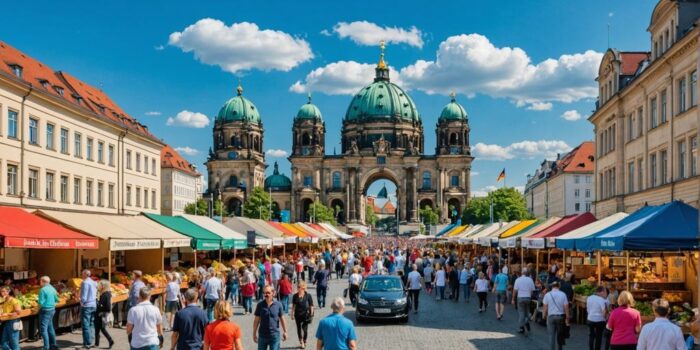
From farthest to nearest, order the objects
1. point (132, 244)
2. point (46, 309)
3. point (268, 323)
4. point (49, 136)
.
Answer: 1. point (49, 136)
2. point (132, 244)
3. point (46, 309)
4. point (268, 323)

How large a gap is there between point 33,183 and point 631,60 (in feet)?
97.2

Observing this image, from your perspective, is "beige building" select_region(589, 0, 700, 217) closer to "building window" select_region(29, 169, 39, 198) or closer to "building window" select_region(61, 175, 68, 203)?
"building window" select_region(29, 169, 39, 198)

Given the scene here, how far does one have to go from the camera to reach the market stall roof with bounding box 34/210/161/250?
75.5 feet

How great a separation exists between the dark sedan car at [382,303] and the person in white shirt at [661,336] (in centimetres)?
1268

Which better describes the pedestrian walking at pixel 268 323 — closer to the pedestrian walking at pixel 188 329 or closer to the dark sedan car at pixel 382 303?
the pedestrian walking at pixel 188 329

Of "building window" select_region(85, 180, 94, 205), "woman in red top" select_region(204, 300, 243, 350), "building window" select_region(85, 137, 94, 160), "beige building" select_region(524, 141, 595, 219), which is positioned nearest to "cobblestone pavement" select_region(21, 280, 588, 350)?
"woman in red top" select_region(204, 300, 243, 350)

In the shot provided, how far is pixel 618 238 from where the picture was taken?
1891 cm

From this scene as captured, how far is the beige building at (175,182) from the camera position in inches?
4663

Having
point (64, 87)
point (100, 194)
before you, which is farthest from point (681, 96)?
point (64, 87)

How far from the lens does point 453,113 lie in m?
157

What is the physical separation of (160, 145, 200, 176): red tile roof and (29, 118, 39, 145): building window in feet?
271

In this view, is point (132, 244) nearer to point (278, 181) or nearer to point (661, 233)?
point (661, 233)

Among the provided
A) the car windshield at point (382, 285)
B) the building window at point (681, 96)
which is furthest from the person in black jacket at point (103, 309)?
the building window at point (681, 96)


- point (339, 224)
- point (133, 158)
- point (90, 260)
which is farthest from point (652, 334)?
point (339, 224)
